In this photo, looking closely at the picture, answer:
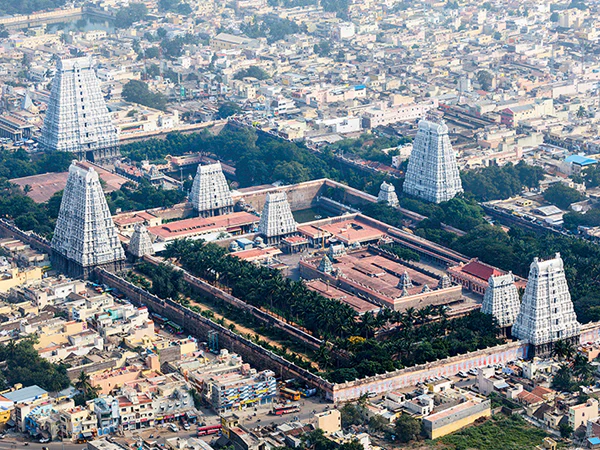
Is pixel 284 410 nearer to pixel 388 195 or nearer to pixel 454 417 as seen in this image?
pixel 454 417

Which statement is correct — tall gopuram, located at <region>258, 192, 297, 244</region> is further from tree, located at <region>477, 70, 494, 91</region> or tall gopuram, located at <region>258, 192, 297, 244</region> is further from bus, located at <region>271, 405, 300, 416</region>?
tree, located at <region>477, 70, 494, 91</region>

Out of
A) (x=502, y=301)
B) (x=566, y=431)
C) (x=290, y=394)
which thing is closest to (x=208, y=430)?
(x=290, y=394)

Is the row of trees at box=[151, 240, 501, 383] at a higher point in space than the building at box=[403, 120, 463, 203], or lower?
lower

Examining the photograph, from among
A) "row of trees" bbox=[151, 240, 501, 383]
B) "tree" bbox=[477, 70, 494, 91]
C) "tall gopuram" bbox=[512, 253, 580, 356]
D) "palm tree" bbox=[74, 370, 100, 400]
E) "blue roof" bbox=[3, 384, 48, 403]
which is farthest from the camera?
"tree" bbox=[477, 70, 494, 91]

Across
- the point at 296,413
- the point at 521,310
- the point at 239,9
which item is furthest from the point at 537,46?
the point at 296,413

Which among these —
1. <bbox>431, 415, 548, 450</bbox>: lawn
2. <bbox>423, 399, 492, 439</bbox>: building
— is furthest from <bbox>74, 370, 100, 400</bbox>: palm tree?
<bbox>431, 415, 548, 450</bbox>: lawn

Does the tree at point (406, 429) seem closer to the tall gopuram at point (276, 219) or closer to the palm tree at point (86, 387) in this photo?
the palm tree at point (86, 387)

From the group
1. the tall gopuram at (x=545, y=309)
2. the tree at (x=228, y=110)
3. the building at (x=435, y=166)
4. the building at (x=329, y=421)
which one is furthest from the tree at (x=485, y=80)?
the building at (x=329, y=421)
